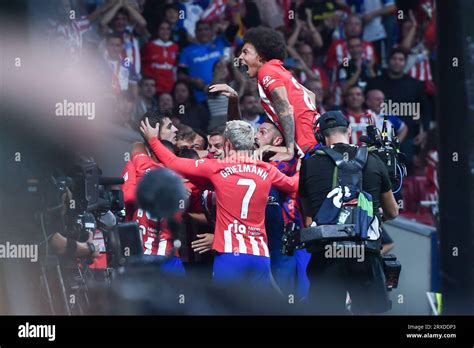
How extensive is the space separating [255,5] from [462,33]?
12.7 feet

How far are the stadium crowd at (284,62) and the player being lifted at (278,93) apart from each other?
1.70 metres

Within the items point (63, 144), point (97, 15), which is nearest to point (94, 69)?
point (97, 15)

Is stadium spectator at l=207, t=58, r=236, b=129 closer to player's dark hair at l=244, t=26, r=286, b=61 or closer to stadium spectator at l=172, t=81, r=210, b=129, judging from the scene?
stadium spectator at l=172, t=81, r=210, b=129

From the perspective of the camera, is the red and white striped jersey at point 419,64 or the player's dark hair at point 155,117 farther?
the red and white striped jersey at point 419,64

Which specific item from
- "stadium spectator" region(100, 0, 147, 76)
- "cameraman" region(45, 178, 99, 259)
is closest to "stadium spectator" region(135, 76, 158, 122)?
"stadium spectator" region(100, 0, 147, 76)

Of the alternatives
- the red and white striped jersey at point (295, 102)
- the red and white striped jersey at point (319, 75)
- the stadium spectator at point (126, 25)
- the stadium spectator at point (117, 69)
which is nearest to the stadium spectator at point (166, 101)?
the stadium spectator at point (117, 69)

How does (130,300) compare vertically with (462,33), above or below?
below

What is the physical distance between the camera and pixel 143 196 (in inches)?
256

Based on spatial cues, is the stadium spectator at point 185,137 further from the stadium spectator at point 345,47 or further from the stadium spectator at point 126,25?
the stadium spectator at point 345,47

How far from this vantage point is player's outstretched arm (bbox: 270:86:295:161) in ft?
30.1

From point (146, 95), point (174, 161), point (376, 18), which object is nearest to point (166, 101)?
point (146, 95)

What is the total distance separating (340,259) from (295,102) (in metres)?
1.66

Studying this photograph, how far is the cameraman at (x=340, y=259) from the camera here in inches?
324
